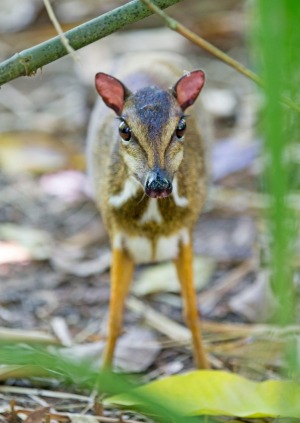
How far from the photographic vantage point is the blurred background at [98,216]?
3.95 meters

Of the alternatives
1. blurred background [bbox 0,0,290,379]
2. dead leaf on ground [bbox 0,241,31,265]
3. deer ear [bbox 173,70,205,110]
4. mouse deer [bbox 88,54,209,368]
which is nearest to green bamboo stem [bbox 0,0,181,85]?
mouse deer [bbox 88,54,209,368]

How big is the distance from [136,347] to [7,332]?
1.87 feet

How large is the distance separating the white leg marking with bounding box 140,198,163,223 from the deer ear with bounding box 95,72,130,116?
41 centimetres

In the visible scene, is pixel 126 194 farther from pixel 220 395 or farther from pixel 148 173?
pixel 220 395

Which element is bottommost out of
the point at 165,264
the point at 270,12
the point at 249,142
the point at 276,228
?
the point at 276,228

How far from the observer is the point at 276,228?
54.1 inches

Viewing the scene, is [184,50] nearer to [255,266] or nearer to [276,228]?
[255,266]

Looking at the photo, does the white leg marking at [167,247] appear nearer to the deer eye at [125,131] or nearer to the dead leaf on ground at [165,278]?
the deer eye at [125,131]

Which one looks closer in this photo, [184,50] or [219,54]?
[219,54]

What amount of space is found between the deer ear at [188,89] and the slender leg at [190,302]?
709mm

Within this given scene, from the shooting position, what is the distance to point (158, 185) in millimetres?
2756

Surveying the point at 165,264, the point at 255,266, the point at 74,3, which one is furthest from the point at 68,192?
the point at 74,3

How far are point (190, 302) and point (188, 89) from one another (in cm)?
98

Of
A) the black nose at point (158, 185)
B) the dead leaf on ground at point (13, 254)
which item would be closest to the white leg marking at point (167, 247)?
the black nose at point (158, 185)
